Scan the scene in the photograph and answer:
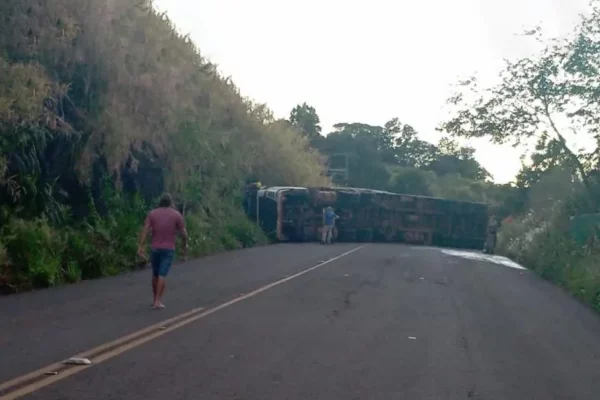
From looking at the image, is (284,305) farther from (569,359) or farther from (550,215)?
(550,215)

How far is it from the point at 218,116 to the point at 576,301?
19.5 meters

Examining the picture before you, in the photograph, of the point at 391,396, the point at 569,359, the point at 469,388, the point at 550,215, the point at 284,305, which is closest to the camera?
the point at 391,396

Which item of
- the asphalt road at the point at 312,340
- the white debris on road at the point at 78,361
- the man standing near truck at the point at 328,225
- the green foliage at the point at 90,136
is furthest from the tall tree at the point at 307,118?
the white debris on road at the point at 78,361

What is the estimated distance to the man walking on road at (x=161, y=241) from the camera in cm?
1430

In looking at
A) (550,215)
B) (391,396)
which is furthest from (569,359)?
(550,215)

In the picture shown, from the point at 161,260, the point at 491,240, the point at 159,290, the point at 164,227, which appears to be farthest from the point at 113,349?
the point at 491,240

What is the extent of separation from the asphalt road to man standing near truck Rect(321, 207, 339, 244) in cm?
1843

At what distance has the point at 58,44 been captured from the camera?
2073 cm

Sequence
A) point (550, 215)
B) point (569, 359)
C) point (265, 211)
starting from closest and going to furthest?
point (569, 359) → point (550, 215) → point (265, 211)

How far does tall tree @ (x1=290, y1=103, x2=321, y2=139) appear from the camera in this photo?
97.9m

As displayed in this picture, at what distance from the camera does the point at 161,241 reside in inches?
569

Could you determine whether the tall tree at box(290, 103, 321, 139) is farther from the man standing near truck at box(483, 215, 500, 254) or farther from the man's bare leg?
the man's bare leg

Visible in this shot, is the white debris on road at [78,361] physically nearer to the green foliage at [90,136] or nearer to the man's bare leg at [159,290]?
the man's bare leg at [159,290]

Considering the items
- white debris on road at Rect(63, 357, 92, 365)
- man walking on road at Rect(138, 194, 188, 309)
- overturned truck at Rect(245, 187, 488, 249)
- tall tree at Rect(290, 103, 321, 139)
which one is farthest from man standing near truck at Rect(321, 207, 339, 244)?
tall tree at Rect(290, 103, 321, 139)
